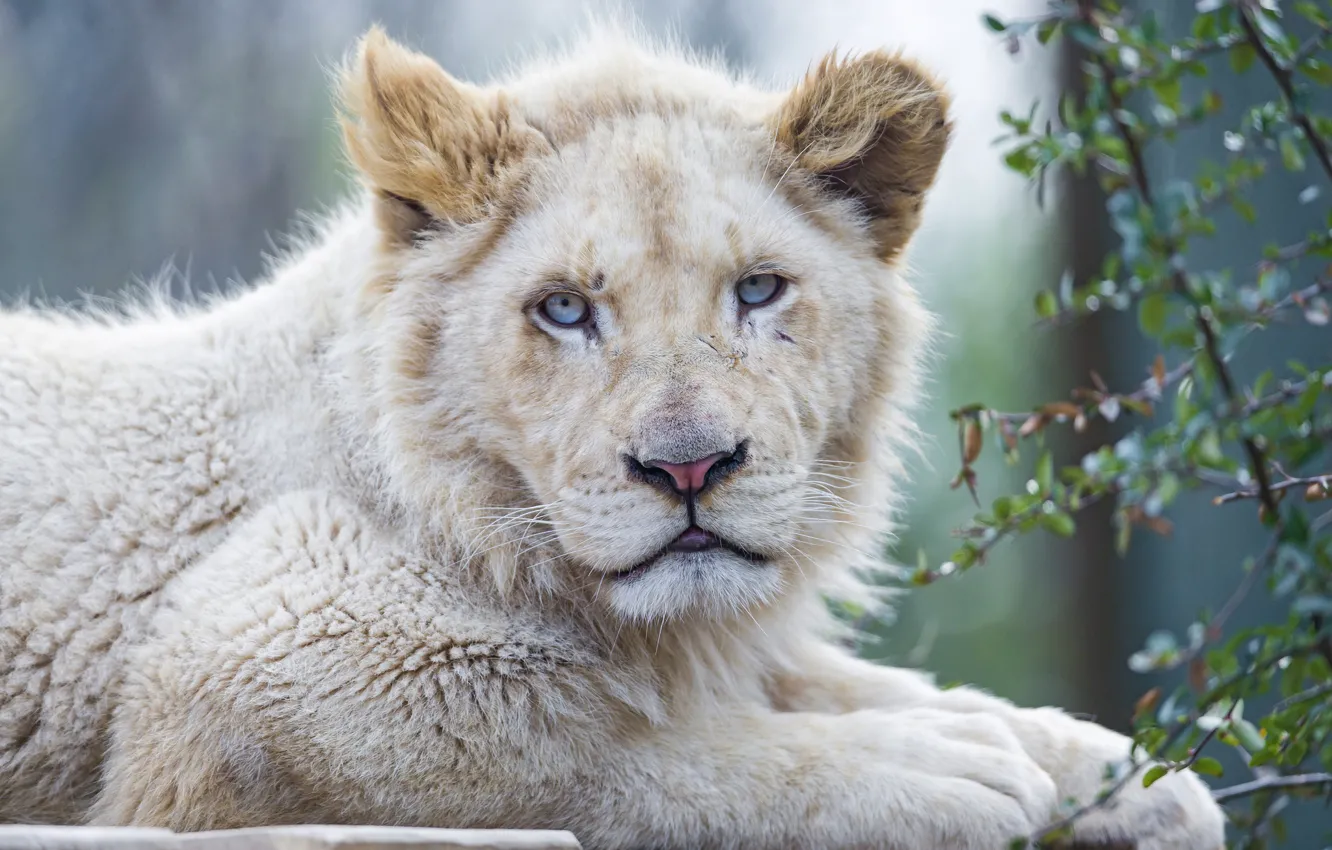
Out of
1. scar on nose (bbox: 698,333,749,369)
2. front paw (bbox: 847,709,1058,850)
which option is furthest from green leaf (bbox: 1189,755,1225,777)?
scar on nose (bbox: 698,333,749,369)

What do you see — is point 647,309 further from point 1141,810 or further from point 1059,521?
point 1141,810

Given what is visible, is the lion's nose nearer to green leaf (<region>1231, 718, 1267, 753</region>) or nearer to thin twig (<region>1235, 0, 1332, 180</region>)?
green leaf (<region>1231, 718, 1267, 753</region>)

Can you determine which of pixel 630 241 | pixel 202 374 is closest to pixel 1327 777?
pixel 630 241

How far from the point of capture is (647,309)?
113 inches

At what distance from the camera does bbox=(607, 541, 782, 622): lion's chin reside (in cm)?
272

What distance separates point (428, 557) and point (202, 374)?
0.79 m

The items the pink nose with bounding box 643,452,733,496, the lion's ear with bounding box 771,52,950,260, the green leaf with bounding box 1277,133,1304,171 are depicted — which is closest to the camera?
the green leaf with bounding box 1277,133,1304,171

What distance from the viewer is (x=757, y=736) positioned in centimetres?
288

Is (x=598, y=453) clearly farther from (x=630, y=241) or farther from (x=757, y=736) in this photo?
(x=757, y=736)

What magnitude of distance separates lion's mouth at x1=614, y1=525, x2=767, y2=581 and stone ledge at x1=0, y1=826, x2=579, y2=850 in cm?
77

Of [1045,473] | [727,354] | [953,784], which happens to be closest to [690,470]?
[727,354]

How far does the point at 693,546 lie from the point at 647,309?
532 millimetres

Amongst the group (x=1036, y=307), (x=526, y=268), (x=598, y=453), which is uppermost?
(x=526, y=268)

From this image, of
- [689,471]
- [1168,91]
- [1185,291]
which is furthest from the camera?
[689,471]
